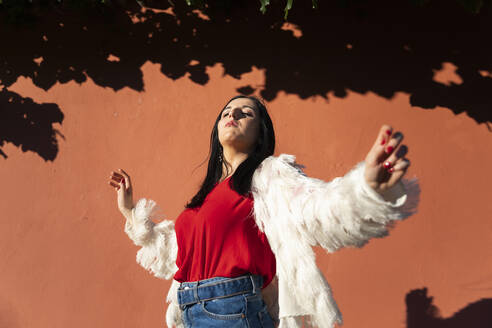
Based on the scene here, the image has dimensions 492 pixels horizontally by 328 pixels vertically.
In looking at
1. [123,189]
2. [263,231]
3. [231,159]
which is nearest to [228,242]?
[263,231]

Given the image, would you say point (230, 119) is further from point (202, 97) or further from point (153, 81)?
point (153, 81)

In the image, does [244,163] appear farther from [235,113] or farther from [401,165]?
[401,165]

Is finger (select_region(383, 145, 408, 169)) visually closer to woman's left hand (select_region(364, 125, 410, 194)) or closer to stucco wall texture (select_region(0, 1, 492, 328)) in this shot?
woman's left hand (select_region(364, 125, 410, 194))

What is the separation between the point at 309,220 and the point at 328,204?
13cm

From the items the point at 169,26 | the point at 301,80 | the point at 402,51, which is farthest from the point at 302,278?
the point at 169,26

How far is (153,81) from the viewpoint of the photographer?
10.5 ft

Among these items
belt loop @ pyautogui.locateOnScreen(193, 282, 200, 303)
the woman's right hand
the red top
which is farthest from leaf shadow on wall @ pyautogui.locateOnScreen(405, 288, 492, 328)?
the woman's right hand

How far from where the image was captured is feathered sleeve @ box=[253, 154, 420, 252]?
1.22 m

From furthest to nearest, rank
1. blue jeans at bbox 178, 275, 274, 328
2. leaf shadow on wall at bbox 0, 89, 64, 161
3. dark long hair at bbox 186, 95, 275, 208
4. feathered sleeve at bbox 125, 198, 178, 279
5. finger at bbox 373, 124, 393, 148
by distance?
leaf shadow on wall at bbox 0, 89, 64, 161, feathered sleeve at bbox 125, 198, 178, 279, dark long hair at bbox 186, 95, 275, 208, blue jeans at bbox 178, 275, 274, 328, finger at bbox 373, 124, 393, 148

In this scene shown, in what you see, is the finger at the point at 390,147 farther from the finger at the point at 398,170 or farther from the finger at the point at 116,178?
the finger at the point at 116,178

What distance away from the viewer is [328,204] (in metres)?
1.36

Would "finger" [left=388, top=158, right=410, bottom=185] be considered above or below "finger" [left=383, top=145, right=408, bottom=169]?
below

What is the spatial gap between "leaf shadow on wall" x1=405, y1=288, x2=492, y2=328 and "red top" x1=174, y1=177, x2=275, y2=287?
1323 millimetres

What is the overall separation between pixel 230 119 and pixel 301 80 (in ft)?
3.96
